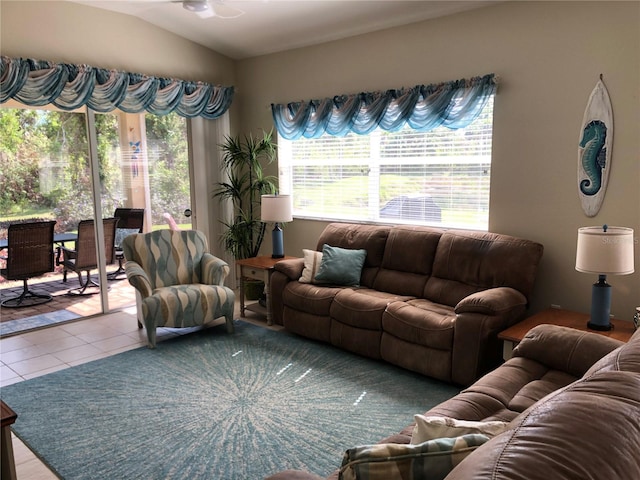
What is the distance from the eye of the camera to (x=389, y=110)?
14.2ft

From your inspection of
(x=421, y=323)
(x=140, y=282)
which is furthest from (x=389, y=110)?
(x=140, y=282)

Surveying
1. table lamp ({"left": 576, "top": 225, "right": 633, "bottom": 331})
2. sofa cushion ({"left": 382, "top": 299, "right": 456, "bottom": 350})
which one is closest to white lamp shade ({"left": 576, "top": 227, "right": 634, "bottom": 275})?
table lamp ({"left": 576, "top": 225, "right": 633, "bottom": 331})

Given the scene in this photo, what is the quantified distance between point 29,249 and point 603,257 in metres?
4.54

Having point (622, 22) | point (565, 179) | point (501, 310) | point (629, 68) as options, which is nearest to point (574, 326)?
point (501, 310)

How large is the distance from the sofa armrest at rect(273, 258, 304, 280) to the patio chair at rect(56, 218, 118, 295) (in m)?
1.78

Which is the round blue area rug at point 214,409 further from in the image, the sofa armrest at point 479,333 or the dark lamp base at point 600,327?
the dark lamp base at point 600,327

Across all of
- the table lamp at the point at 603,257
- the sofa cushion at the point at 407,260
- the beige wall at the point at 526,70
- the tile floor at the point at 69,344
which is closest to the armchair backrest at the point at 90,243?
the tile floor at the point at 69,344

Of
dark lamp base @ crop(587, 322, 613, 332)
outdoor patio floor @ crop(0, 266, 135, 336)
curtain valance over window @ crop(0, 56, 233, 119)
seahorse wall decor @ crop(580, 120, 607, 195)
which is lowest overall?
outdoor patio floor @ crop(0, 266, 135, 336)

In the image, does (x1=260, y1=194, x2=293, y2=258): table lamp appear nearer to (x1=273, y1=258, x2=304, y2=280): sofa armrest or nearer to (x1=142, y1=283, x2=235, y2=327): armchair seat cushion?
(x1=273, y1=258, x2=304, y2=280): sofa armrest

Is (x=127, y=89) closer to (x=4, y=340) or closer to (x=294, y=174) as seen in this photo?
(x=294, y=174)

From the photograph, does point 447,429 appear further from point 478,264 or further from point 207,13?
point 207,13

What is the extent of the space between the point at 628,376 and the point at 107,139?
4777 mm

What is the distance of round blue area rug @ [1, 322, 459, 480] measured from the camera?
248 centimetres

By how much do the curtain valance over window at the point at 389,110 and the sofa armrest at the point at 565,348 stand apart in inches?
76.5
